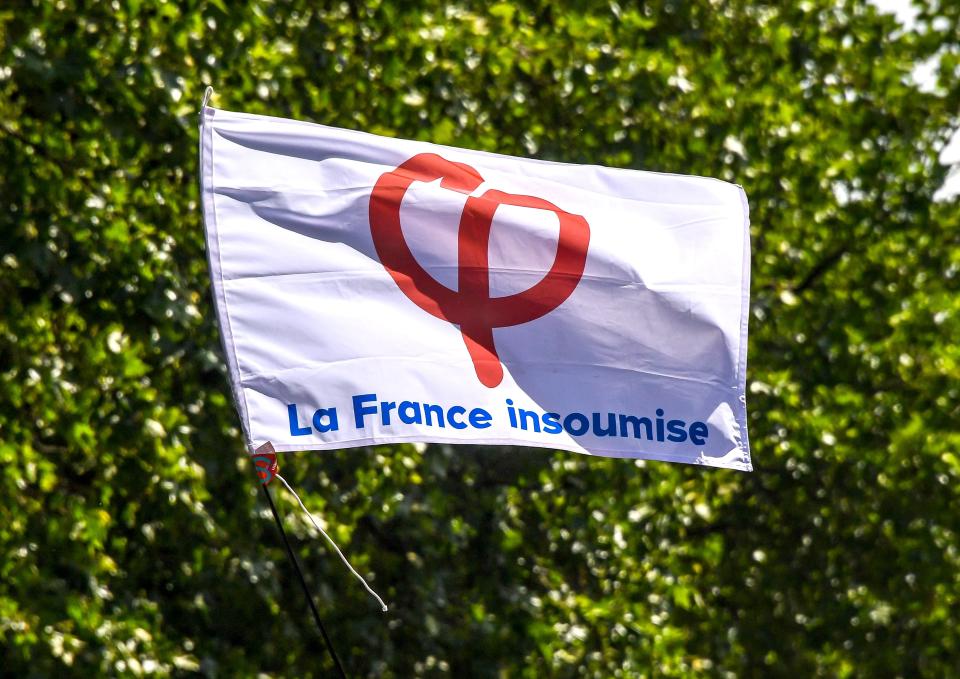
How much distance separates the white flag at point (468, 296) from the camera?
4887 mm

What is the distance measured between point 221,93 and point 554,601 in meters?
3.21

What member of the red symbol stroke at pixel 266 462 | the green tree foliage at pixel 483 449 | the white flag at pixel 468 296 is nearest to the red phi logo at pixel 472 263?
the white flag at pixel 468 296

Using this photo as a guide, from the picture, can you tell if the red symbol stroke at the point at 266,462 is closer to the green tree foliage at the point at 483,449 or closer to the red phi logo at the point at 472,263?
the red phi logo at the point at 472,263

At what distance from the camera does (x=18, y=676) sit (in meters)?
6.77

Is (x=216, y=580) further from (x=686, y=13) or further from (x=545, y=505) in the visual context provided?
(x=686, y=13)

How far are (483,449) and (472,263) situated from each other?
3646 mm

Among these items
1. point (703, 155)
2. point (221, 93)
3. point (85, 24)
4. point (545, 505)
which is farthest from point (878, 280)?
point (85, 24)

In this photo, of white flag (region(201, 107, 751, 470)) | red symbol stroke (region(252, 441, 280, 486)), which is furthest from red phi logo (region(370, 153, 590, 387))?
red symbol stroke (region(252, 441, 280, 486))

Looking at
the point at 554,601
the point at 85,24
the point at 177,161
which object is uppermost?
the point at 85,24

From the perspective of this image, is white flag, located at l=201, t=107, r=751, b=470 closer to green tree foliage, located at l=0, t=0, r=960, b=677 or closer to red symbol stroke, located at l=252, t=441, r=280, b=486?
red symbol stroke, located at l=252, t=441, r=280, b=486

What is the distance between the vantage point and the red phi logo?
17.0ft

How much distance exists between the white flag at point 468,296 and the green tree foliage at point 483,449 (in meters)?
2.24

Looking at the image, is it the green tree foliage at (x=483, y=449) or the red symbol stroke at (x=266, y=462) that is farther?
the green tree foliage at (x=483, y=449)

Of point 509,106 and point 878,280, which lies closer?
point 509,106
